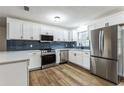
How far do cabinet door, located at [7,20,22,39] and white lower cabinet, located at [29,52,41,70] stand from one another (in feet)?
2.97

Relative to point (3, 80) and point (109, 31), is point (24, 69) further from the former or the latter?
point (109, 31)

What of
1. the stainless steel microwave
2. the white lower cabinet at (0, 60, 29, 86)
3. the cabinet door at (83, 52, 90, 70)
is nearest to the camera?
the white lower cabinet at (0, 60, 29, 86)

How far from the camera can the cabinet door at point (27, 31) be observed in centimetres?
361

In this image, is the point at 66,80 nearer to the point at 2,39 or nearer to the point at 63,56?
the point at 63,56

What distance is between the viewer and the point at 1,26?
188 inches

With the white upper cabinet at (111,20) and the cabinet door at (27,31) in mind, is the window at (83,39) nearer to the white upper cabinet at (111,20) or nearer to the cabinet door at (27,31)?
the white upper cabinet at (111,20)

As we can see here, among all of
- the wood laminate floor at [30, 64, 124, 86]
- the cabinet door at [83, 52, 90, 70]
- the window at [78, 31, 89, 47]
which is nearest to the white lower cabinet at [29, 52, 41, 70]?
the wood laminate floor at [30, 64, 124, 86]

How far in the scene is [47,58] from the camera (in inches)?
161

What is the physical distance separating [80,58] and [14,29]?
3.09 metres

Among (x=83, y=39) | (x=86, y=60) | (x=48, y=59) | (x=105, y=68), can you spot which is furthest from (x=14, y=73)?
(x=83, y=39)

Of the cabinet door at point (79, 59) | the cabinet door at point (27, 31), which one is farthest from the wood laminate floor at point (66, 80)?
the cabinet door at point (27, 31)

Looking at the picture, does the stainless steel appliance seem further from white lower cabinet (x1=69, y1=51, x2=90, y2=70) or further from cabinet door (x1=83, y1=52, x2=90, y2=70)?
cabinet door (x1=83, y1=52, x2=90, y2=70)

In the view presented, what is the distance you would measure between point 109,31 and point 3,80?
9.33 feet

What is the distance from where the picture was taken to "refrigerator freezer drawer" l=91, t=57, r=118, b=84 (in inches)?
95.7
